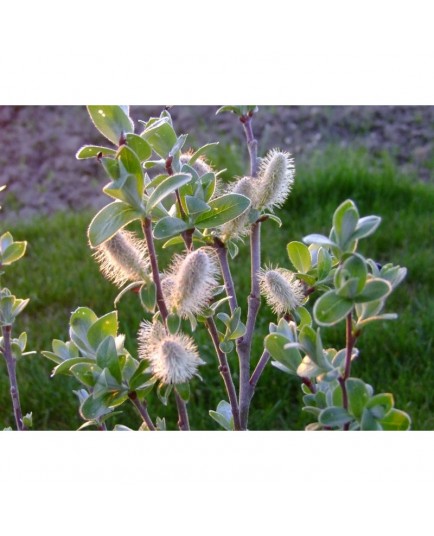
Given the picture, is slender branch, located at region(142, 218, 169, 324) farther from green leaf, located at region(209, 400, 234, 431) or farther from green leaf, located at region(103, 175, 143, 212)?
green leaf, located at region(209, 400, 234, 431)

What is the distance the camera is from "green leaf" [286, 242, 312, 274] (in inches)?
26.0

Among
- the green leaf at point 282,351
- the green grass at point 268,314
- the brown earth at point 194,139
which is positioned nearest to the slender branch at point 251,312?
the green leaf at point 282,351

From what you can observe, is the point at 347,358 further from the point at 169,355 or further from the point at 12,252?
the point at 12,252

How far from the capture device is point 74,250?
2400mm

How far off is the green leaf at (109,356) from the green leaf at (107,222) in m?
0.08

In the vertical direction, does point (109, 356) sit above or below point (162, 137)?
below

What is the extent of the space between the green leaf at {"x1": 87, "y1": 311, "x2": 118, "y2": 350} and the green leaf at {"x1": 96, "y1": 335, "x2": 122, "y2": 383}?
0.03 meters

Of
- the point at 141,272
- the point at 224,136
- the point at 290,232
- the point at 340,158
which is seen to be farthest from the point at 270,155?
the point at 224,136

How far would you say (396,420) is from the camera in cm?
52

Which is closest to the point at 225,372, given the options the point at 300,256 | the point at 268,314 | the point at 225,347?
the point at 225,347

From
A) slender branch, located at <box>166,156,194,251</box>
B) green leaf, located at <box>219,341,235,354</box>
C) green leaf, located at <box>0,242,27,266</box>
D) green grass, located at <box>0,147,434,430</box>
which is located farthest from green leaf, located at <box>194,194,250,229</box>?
green grass, located at <box>0,147,434,430</box>

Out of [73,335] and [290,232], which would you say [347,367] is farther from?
[290,232]

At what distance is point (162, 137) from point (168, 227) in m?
0.10

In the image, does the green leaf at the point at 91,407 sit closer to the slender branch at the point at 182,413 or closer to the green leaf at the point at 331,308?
the slender branch at the point at 182,413
